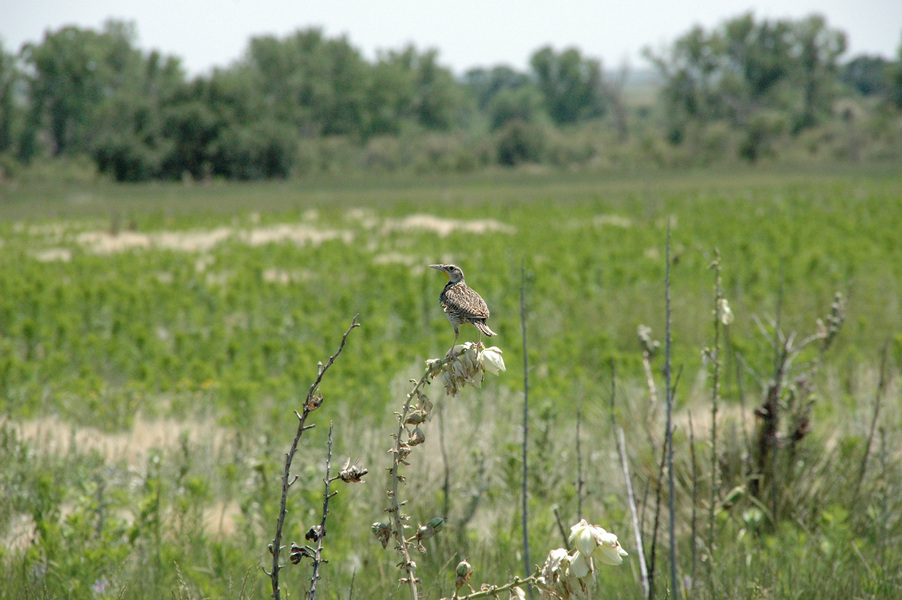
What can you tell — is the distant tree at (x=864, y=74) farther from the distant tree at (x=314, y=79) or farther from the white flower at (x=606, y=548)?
the white flower at (x=606, y=548)

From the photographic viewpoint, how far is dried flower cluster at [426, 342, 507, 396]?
120cm

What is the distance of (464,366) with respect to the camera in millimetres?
1202

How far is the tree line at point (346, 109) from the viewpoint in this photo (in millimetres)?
46062

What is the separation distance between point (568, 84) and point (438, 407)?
10449cm

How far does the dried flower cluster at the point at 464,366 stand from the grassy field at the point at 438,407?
0.80 m

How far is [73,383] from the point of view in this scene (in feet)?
20.1

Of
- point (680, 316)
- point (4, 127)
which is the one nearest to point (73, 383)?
point (680, 316)

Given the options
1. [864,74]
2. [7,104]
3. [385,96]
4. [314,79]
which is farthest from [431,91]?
[864,74]

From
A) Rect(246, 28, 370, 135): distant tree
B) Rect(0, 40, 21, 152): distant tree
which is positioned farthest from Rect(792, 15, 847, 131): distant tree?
Rect(0, 40, 21, 152): distant tree

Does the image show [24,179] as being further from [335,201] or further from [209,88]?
[335,201]

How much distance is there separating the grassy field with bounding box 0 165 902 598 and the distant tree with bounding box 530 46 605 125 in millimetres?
87092

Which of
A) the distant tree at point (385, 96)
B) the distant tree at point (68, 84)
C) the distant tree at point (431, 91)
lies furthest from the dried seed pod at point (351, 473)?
the distant tree at point (431, 91)

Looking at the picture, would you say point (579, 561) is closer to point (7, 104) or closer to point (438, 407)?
point (438, 407)

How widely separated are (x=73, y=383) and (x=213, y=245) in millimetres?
11484
